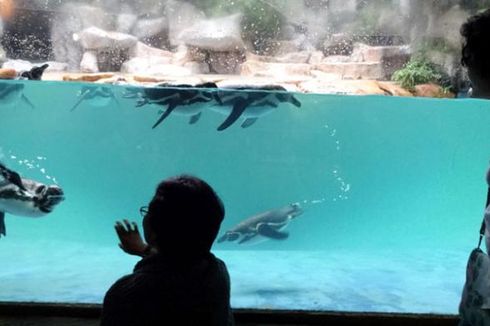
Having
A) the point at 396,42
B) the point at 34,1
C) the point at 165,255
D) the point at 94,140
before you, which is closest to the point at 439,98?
the point at 396,42

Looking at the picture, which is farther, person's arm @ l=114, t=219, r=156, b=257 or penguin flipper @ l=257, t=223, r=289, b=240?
penguin flipper @ l=257, t=223, r=289, b=240

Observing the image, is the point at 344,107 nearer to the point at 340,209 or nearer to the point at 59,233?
the point at 340,209

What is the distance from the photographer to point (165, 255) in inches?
40.1

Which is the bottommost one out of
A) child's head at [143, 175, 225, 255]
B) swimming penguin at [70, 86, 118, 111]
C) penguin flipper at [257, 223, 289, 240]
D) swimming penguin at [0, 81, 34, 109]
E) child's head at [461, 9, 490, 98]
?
penguin flipper at [257, 223, 289, 240]

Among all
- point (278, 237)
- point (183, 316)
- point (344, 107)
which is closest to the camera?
point (183, 316)

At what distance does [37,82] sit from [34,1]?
2.08 ft

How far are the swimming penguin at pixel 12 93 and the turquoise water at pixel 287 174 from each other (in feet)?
0.04

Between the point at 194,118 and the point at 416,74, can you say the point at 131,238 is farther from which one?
the point at 416,74

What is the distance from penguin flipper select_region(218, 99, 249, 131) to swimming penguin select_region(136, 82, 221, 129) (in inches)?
6.8

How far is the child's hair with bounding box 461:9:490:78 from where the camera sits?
1225mm

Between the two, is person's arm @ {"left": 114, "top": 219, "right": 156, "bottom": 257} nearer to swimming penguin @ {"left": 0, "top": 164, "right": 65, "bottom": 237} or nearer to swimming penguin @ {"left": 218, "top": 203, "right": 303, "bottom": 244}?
swimming penguin @ {"left": 0, "top": 164, "right": 65, "bottom": 237}

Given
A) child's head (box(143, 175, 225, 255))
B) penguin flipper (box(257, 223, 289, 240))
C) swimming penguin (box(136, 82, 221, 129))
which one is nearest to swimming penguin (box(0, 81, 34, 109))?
swimming penguin (box(136, 82, 221, 129))

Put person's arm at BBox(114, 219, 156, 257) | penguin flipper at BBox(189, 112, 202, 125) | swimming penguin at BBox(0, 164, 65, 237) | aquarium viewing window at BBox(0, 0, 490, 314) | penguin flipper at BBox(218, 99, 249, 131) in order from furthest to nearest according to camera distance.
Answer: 1. penguin flipper at BBox(189, 112, 202, 125)
2. penguin flipper at BBox(218, 99, 249, 131)
3. aquarium viewing window at BBox(0, 0, 490, 314)
4. swimming penguin at BBox(0, 164, 65, 237)
5. person's arm at BBox(114, 219, 156, 257)

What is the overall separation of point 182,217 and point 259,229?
8.26 feet
